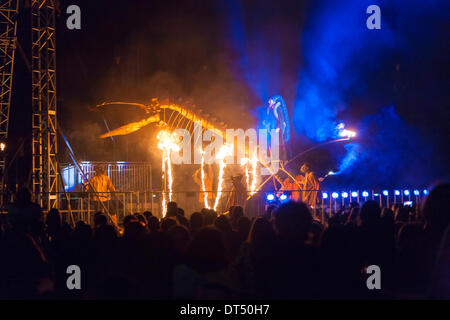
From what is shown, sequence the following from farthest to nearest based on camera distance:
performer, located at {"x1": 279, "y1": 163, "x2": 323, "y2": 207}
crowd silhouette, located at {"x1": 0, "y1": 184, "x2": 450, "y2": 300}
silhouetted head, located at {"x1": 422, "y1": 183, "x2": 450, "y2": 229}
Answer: performer, located at {"x1": 279, "y1": 163, "x2": 323, "y2": 207} < silhouetted head, located at {"x1": 422, "y1": 183, "x2": 450, "y2": 229} < crowd silhouette, located at {"x1": 0, "y1": 184, "x2": 450, "y2": 300}

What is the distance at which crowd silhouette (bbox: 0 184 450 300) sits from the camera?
11.6 ft

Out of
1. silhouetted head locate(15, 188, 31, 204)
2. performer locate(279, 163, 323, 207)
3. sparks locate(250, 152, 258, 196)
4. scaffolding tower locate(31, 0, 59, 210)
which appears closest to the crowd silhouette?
silhouetted head locate(15, 188, 31, 204)

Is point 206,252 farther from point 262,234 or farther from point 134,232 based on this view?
point 134,232

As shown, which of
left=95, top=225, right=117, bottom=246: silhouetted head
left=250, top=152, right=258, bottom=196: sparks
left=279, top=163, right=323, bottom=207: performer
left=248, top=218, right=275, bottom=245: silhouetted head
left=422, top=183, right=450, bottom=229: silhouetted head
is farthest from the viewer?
left=250, top=152, right=258, bottom=196: sparks

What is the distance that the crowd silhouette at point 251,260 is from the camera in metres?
3.53

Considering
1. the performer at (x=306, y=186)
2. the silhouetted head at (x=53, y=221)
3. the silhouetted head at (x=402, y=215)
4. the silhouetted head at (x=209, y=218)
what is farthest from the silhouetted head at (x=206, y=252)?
the performer at (x=306, y=186)

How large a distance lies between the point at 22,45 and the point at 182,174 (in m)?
8.26

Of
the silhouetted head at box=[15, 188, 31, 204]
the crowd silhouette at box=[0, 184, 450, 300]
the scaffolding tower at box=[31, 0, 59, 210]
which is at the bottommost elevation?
the crowd silhouette at box=[0, 184, 450, 300]

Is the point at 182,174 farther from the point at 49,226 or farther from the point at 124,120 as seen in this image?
the point at 49,226

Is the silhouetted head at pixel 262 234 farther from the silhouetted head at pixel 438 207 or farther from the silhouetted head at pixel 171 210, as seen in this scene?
the silhouetted head at pixel 171 210

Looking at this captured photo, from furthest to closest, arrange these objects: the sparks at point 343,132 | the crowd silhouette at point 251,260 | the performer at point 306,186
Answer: the sparks at point 343,132, the performer at point 306,186, the crowd silhouette at point 251,260

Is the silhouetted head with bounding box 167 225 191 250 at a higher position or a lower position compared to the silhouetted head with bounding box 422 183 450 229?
lower

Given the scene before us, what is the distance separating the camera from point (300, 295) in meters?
3.51

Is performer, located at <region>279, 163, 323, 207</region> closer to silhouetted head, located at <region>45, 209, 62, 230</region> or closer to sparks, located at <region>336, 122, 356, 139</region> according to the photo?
silhouetted head, located at <region>45, 209, 62, 230</region>
